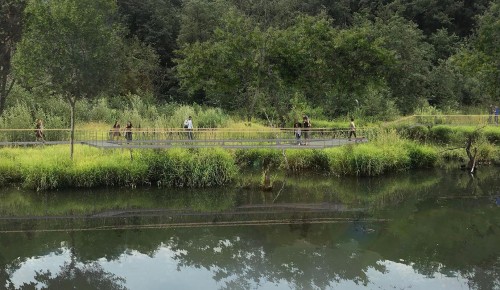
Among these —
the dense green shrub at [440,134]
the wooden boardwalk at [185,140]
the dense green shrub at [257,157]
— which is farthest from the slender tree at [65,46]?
the dense green shrub at [440,134]

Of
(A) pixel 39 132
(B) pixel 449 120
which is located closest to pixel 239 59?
(A) pixel 39 132

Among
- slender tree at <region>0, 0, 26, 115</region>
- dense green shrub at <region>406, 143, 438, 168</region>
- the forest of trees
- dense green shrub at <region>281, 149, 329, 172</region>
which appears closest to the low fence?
the forest of trees

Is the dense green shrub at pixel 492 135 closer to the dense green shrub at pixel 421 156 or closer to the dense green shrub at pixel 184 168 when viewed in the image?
the dense green shrub at pixel 421 156

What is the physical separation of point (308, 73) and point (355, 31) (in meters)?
4.27

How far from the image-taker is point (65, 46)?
64.8 ft

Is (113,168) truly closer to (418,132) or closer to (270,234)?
(270,234)

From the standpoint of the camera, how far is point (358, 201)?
764 inches

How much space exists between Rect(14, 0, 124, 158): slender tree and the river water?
15.2 ft

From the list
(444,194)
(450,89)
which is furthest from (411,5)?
(444,194)

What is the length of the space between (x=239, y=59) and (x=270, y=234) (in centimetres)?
1589

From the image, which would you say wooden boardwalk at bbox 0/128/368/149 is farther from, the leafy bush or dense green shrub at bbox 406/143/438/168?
Answer: the leafy bush

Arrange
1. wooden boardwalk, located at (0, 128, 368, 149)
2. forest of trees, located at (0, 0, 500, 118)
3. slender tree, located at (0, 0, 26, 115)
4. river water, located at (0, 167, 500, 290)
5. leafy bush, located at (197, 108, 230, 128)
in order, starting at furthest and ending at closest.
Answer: leafy bush, located at (197, 108, 230, 128) < slender tree, located at (0, 0, 26, 115) < wooden boardwalk, located at (0, 128, 368, 149) < forest of trees, located at (0, 0, 500, 118) < river water, located at (0, 167, 500, 290)

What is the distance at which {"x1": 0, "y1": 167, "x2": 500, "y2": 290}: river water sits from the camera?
12.6m

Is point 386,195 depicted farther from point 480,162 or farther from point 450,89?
point 450,89
